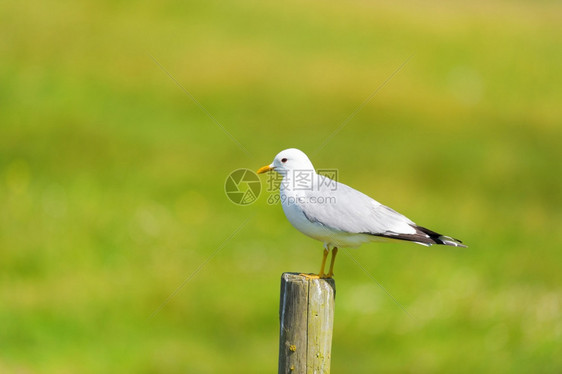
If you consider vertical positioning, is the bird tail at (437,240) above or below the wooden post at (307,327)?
above

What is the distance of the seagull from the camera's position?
6.49 meters

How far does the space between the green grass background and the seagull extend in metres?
6.40

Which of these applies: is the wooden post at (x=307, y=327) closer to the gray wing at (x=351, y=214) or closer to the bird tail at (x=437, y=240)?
the gray wing at (x=351, y=214)

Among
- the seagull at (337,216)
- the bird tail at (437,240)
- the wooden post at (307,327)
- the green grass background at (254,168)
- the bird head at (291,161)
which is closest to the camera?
the wooden post at (307,327)

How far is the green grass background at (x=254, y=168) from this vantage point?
518 inches

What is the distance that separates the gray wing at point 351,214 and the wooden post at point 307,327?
0.81 metres

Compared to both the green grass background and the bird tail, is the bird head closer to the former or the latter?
the bird tail

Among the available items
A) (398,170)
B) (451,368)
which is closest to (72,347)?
(451,368)

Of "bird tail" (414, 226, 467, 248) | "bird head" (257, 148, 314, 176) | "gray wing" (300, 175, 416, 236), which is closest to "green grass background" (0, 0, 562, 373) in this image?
"bird head" (257, 148, 314, 176)

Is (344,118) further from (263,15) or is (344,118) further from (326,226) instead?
(326,226)

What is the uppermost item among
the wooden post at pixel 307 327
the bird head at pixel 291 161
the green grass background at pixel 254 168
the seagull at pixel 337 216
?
the green grass background at pixel 254 168

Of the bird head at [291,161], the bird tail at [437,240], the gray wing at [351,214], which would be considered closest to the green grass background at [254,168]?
the bird head at [291,161]

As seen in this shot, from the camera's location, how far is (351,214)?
21.8 feet

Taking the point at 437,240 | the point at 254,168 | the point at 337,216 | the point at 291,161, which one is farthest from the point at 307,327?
the point at 254,168
